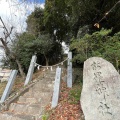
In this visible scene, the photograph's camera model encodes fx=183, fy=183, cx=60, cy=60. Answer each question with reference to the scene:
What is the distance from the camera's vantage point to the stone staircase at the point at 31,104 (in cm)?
490

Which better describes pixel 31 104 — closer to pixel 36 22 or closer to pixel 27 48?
pixel 27 48

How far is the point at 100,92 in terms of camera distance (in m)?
4.04

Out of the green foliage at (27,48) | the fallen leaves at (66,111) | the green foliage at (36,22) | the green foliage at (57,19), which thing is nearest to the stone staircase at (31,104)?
the fallen leaves at (66,111)

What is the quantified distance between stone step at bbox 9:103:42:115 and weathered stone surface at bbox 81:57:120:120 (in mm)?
1573

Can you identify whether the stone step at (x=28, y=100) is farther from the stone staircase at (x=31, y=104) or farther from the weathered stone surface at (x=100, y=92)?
the weathered stone surface at (x=100, y=92)

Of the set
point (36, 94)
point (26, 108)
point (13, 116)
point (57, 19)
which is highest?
point (57, 19)

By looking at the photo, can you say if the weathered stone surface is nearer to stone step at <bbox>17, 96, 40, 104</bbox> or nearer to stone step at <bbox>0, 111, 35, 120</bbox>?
stone step at <bbox>0, 111, 35, 120</bbox>

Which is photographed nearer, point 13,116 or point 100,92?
point 100,92

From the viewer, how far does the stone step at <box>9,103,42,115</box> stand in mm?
5080

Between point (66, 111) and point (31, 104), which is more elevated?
point (31, 104)

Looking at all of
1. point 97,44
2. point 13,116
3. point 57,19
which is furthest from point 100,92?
point 57,19

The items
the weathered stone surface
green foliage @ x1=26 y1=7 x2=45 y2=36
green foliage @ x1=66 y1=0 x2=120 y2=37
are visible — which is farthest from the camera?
green foliage @ x1=26 y1=7 x2=45 y2=36

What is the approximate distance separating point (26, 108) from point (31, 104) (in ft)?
0.72

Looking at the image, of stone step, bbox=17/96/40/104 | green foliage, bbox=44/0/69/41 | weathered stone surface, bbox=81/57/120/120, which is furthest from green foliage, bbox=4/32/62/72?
weathered stone surface, bbox=81/57/120/120
